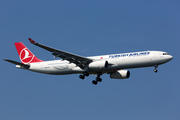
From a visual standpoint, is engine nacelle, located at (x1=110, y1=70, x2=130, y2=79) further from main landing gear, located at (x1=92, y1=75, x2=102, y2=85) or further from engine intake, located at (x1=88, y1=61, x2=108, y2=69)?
engine intake, located at (x1=88, y1=61, x2=108, y2=69)

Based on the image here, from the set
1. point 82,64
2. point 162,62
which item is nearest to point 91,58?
point 82,64

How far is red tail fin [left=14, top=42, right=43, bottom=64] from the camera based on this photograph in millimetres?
50612

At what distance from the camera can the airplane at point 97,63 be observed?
4256 cm

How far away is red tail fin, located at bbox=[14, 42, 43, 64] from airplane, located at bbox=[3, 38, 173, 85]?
51.6 inches

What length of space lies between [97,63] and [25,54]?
48.0ft

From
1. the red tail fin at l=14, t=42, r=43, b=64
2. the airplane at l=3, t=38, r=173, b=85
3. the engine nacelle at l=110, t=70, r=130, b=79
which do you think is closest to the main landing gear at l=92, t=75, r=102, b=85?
the airplane at l=3, t=38, r=173, b=85

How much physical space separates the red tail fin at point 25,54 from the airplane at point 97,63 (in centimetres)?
131

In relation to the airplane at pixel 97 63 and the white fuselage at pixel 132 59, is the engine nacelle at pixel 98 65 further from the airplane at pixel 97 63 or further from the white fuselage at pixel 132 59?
the white fuselage at pixel 132 59

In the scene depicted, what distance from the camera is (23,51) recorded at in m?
51.9

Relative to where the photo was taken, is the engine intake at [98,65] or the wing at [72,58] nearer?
the wing at [72,58]

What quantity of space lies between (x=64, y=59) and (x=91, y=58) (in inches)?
165

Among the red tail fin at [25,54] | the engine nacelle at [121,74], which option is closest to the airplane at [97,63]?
the engine nacelle at [121,74]

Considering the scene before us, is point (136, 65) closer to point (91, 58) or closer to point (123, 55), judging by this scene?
point (123, 55)

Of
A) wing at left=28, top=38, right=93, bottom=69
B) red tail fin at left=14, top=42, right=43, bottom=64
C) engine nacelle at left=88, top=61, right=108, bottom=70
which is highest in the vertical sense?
red tail fin at left=14, top=42, right=43, bottom=64
